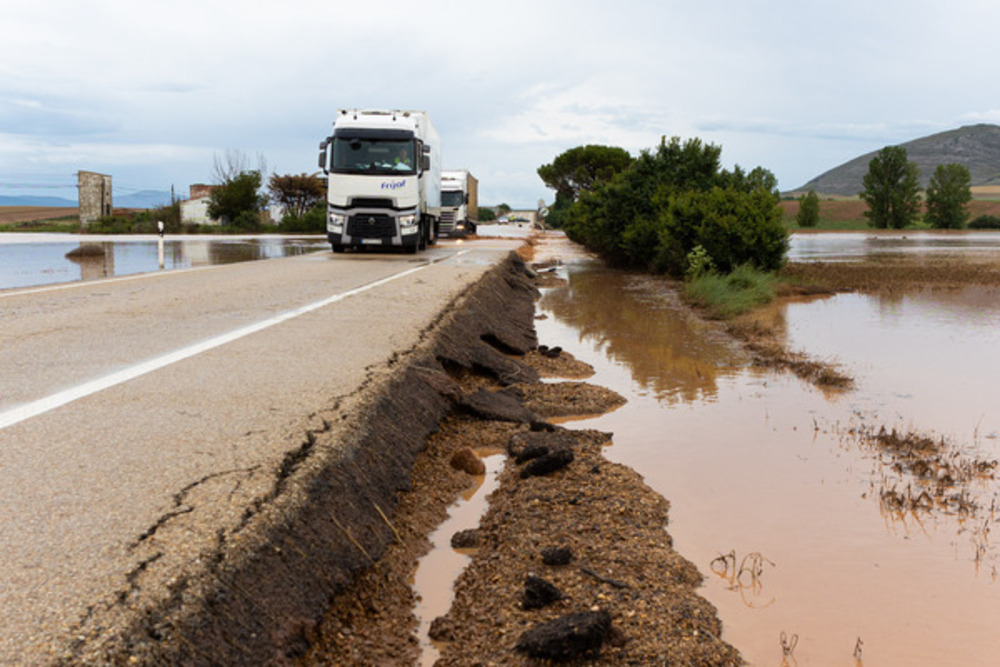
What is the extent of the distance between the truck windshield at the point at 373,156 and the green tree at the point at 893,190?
7408 cm

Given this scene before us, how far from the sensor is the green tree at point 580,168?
73688 mm

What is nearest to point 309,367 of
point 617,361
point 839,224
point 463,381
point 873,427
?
point 463,381

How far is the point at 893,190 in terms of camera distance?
274 ft

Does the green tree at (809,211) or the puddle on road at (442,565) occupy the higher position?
the green tree at (809,211)

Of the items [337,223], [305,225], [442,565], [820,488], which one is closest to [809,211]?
[305,225]

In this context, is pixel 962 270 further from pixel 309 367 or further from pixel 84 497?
pixel 84 497

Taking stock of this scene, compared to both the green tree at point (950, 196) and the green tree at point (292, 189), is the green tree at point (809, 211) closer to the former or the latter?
the green tree at point (950, 196)

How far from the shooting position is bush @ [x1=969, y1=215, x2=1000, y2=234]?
89.6 meters

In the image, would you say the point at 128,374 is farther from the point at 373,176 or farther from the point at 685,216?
the point at 685,216

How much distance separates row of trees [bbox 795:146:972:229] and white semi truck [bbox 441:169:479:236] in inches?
2114

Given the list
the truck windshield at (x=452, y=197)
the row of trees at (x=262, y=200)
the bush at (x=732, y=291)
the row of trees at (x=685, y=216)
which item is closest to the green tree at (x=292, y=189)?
the row of trees at (x=262, y=200)

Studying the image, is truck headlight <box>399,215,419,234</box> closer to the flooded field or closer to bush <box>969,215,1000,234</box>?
the flooded field

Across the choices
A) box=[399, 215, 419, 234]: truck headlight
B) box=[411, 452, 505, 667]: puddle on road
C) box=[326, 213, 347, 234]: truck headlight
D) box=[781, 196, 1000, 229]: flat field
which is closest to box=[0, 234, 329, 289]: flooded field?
box=[326, 213, 347, 234]: truck headlight

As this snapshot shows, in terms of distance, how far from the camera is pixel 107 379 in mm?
5965
